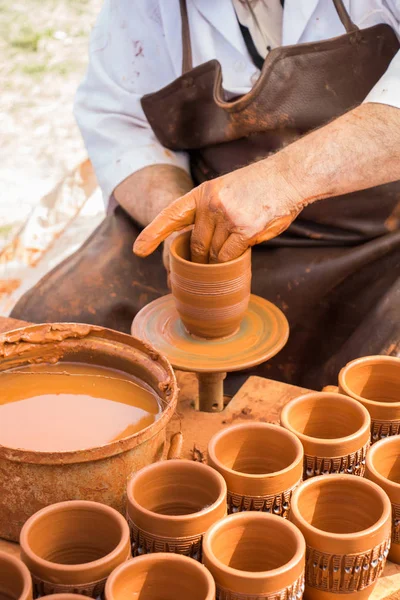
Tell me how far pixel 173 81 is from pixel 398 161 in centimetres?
80

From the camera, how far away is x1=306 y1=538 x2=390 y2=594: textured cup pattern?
124 cm

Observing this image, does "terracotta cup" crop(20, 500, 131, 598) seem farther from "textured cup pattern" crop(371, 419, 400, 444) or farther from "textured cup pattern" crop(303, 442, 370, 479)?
"textured cup pattern" crop(371, 419, 400, 444)

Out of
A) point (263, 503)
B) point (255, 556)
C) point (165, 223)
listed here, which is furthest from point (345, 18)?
point (255, 556)

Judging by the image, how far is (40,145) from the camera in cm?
479

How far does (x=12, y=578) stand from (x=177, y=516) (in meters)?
0.25

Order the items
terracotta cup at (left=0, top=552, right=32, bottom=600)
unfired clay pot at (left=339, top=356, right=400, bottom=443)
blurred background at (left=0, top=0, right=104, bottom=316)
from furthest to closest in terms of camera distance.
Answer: blurred background at (left=0, top=0, right=104, bottom=316), unfired clay pot at (left=339, top=356, right=400, bottom=443), terracotta cup at (left=0, top=552, right=32, bottom=600)

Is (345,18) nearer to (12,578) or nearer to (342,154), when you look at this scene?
(342,154)

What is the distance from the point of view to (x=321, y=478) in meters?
1.33

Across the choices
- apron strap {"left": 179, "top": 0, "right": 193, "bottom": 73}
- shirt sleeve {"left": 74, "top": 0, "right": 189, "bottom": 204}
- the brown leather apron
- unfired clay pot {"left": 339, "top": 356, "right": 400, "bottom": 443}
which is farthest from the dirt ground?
unfired clay pot {"left": 339, "top": 356, "right": 400, "bottom": 443}

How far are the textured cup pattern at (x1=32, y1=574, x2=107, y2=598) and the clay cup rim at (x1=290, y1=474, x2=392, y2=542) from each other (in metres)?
0.31

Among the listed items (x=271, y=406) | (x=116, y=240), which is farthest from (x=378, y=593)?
(x=116, y=240)

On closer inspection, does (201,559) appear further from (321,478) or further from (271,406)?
(271,406)

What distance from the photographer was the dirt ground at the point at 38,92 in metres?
4.41

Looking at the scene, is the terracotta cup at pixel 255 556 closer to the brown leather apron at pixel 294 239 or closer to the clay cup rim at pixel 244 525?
the clay cup rim at pixel 244 525
